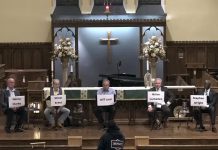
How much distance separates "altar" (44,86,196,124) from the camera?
13.0 m

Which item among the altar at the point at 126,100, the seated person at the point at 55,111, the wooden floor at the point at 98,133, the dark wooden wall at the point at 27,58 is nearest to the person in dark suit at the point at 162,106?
the wooden floor at the point at 98,133

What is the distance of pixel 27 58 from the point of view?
64.0 ft

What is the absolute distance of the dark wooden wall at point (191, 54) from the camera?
765 inches

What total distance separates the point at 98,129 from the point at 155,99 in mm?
1524

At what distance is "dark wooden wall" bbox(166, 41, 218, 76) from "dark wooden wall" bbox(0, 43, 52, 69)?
4.44m

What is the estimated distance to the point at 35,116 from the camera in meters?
13.4

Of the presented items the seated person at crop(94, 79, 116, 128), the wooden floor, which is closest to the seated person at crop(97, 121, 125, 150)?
the wooden floor

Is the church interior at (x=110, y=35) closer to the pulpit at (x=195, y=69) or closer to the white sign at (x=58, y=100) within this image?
the pulpit at (x=195, y=69)

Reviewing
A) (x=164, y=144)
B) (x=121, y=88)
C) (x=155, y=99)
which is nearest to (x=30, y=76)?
(x=121, y=88)

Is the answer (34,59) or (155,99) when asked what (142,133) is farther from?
(34,59)

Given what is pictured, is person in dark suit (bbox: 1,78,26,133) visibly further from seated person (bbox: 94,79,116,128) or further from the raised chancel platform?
seated person (bbox: 94,79,116,128)

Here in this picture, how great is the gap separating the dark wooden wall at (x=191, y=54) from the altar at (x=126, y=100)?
595 cm

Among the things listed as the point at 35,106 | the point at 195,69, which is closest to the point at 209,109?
the point at 35,106

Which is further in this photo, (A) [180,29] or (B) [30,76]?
(A) [180,29]
